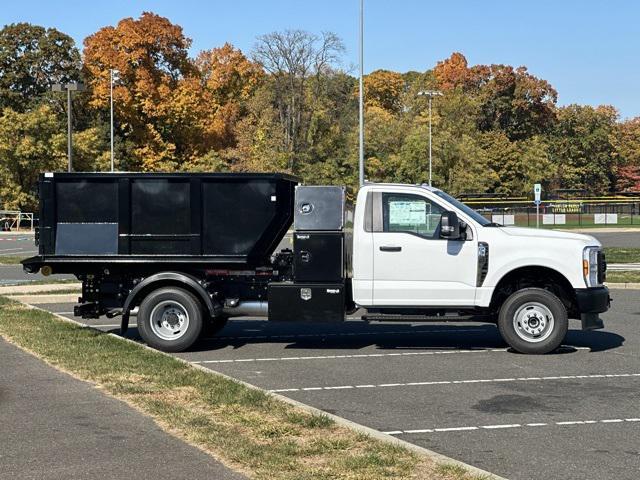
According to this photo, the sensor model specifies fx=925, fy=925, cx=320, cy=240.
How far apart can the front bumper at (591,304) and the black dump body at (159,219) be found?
3.98 m

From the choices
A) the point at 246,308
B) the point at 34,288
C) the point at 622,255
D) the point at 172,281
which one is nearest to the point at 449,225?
the point at 246,308

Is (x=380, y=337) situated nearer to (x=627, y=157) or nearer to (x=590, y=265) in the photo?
(x=590, y=265)

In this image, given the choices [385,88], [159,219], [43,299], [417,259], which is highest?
[385,88]

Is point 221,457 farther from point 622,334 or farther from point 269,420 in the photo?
point 622,334

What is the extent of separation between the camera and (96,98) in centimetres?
6481

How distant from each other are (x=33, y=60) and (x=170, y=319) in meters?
57.9

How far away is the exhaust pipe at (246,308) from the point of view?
40.2 ft

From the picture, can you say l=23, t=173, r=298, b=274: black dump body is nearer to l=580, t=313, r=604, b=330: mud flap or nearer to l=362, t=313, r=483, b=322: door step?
l=362, t=313, r=483, b=322: door step

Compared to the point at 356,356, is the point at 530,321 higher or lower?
higher

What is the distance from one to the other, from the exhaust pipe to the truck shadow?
→ 2.19 feet

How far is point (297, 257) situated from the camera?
12.0m

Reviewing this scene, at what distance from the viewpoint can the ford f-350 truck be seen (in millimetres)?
11719

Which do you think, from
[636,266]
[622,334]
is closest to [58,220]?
[622,334]

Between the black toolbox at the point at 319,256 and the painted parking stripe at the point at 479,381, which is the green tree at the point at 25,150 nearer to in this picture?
the black toolbox at the point at 319,256
